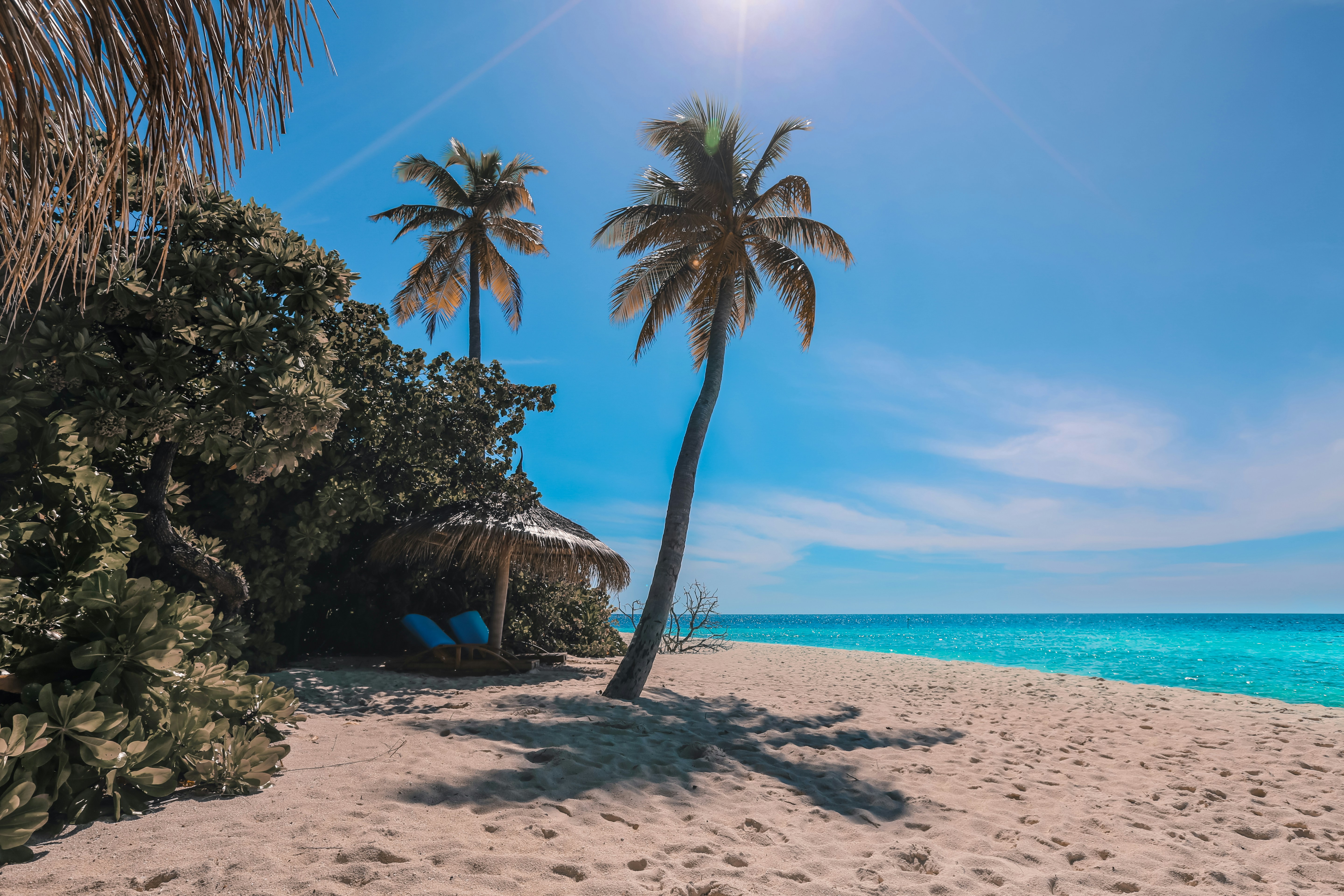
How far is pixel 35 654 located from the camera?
2867 mm

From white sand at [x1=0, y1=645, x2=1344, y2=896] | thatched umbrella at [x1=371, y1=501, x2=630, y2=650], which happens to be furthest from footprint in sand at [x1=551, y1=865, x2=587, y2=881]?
thatched umbrella at [x1=371, y1=501, x2=630, y2=650]

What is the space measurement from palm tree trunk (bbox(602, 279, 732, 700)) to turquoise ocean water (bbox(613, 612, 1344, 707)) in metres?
11.8

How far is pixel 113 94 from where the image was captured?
6.20 ft

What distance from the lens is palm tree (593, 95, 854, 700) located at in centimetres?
943

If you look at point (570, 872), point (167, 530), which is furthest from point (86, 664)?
point (167, 530)

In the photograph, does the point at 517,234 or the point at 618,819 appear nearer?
the point at 618,819

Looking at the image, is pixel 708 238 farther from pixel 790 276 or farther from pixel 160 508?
pixel 160 508

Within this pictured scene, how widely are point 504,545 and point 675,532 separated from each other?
259 cm

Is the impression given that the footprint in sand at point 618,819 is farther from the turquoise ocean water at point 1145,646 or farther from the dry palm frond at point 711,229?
the turquoise ocean water at point 1145,646

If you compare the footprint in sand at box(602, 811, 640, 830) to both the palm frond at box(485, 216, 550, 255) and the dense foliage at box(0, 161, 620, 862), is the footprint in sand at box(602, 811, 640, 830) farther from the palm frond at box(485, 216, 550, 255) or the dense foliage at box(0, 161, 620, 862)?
the palm frond at box(485, 216, 550, 255)

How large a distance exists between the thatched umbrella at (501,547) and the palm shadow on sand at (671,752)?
8.44 feet

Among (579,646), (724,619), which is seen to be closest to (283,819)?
(579,646)

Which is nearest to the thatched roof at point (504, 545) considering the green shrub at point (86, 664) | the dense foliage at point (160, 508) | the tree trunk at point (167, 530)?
the dense foliage at point (160, 508)

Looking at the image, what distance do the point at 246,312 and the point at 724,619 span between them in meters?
112
